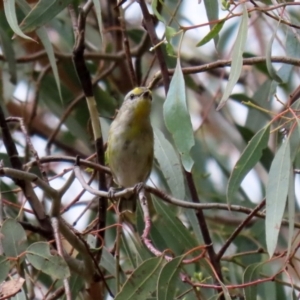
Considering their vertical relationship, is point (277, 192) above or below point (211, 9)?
below

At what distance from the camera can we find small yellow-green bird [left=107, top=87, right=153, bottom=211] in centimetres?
248

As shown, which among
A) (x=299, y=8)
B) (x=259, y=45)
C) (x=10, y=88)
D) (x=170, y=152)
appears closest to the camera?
(x=170, y=152)

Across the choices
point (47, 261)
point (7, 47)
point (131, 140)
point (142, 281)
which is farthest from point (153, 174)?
point (47, 261)

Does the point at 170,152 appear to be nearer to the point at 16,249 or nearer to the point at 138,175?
the point at 138,175

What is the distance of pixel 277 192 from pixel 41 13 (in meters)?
0.67

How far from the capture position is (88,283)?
1872 mm

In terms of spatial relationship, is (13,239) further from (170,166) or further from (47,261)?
(170,166)

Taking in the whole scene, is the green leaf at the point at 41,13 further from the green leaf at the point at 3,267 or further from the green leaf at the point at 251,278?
the green leaf at the point at 251,278

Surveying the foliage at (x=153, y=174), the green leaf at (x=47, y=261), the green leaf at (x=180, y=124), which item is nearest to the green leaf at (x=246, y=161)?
the foliage at (x=153, y=174)

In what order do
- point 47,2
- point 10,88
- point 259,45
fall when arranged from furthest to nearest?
point 259,45 < point 10,88 < point 47,2

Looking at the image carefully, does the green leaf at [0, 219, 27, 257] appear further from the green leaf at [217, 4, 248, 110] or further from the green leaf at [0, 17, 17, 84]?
the green leaf at [0, 17, 17, 84]

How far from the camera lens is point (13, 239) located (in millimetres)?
1521

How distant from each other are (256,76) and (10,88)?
176 cm

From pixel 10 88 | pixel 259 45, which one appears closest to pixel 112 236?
pixel 10 88
